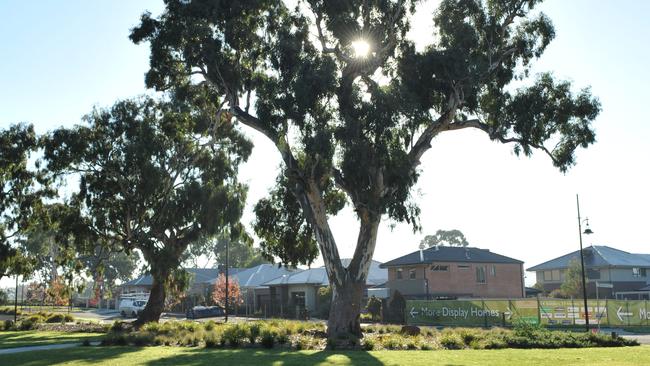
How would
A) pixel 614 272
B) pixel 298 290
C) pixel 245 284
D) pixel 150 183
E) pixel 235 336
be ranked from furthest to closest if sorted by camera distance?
pixel 245 284 < pixel 614 272 < pixel 298 290 < pixel 150 183 < pixel 235 336

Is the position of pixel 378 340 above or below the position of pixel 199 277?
below

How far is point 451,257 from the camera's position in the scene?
58.7 metres

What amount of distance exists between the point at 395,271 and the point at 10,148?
114 ft

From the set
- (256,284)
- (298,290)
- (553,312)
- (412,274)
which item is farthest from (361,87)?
(256,284)

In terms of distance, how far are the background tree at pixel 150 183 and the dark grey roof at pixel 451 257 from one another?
2223 cm

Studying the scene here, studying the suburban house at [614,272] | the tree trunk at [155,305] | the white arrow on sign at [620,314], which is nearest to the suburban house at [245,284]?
the tree trunk at [155,305]

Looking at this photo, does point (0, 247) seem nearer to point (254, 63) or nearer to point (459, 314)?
A: point (254, 63)

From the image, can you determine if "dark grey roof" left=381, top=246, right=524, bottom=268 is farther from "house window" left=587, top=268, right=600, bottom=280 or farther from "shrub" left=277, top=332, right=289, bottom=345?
"shrub" left=277, top=332, right=289, bottom=345

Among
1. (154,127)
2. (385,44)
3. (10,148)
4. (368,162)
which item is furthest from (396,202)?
(10,148)

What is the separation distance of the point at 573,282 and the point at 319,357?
51.3 meters

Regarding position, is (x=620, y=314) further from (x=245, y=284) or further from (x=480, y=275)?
(x=245, y=284)

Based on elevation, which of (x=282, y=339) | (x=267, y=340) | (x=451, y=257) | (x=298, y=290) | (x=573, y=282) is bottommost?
(x=282, y=339)

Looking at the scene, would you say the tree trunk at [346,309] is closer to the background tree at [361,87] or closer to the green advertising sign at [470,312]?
the background tree at [361,87]

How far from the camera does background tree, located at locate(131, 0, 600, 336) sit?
26656 mm
